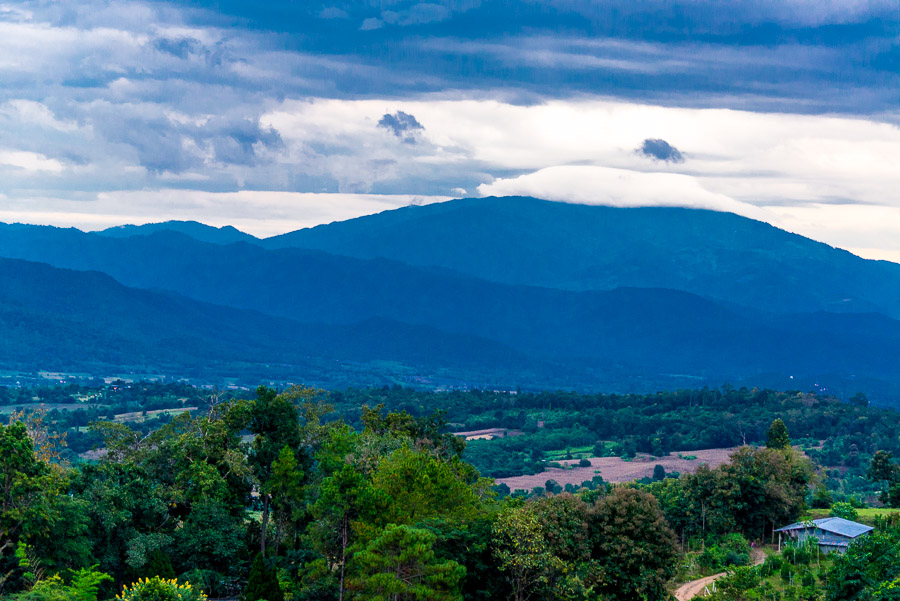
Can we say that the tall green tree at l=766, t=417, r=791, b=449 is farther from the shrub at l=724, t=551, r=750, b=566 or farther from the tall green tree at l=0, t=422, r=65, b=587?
the tall green tree at l=0, t=422, r=65, b=587

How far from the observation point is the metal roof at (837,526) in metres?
44.6

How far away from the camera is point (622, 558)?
3759cm

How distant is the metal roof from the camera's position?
44594 mm

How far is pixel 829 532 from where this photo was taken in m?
45.2

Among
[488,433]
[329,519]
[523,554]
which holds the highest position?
[329,519]

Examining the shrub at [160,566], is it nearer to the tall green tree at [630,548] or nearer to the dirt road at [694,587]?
the tall green tree at [630,548]

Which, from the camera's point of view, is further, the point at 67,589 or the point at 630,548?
the point at 630,548

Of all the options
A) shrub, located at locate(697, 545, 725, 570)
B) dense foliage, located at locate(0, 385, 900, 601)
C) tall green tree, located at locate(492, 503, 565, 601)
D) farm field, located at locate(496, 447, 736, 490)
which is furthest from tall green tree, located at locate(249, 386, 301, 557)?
farm field, located at locate(496, 447, 736, 490)

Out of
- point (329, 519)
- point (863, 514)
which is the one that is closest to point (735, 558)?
point (863, 514)

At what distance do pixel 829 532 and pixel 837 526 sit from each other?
2.31 feet

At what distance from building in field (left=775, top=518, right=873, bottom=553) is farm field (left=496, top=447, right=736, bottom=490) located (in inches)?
Answer: 2085

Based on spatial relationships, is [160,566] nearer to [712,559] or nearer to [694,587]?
[694,587]

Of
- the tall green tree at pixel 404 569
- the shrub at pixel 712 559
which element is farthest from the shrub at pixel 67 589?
the shrub at pixel 712 559

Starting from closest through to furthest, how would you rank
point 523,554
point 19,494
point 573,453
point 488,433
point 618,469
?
1. point 19,494
2. point 523,554
3. point 618,469
4. point 573,453
5. point 488,433
